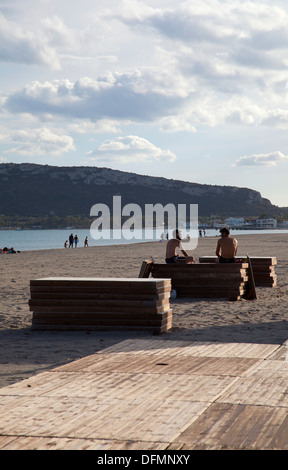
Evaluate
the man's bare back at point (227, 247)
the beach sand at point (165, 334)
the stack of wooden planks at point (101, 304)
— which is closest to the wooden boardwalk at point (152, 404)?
the beach sand at point (165, 334)

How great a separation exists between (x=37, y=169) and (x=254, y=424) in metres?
194

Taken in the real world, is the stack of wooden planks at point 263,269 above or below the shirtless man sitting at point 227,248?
below

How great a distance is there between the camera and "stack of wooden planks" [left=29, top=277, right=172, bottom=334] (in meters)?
9.48

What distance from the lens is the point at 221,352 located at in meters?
7.54

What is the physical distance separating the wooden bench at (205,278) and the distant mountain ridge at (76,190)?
6743 inches

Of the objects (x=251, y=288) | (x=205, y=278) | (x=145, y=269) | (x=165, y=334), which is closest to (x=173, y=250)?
(x=205, y=278)

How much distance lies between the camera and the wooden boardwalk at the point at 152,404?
13.6ft

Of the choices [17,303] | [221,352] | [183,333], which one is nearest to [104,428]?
[221,352]

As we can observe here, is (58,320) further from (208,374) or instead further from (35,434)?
(35,434)

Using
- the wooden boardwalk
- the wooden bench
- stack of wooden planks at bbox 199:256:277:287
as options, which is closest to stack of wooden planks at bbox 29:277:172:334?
the wooden boardwalk

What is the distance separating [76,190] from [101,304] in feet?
596

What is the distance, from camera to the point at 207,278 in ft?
46.3

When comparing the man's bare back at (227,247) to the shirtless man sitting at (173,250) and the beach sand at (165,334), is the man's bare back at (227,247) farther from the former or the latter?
the beach sand at (165,334)

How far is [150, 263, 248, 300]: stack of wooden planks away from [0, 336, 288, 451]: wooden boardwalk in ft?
21.4
